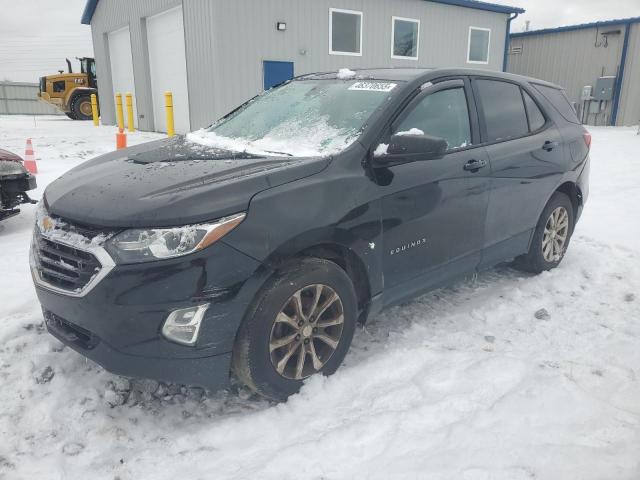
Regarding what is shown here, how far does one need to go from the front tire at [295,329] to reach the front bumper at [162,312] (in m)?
0.09

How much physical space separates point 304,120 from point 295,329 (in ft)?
4.58

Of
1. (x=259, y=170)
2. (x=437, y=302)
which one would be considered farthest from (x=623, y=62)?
(x=259, y=170)

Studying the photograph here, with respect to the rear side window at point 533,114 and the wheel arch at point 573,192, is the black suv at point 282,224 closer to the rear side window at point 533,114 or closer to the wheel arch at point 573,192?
the rear side window at point 533,114

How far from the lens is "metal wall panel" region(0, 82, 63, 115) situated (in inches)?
1310

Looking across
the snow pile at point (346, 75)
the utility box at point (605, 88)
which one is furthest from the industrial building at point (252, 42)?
the snow pile at point (346, 75)

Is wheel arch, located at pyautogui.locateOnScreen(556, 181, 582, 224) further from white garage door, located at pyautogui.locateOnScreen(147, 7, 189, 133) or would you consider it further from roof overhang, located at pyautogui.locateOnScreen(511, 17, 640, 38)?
roof overhang, located at pyautogui.locateOnScreen(511, 17, 640, 38)

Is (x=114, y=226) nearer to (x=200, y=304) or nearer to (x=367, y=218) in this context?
(x=200, y=304)

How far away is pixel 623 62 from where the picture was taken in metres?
19.8

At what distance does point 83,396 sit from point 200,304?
979 millimetres

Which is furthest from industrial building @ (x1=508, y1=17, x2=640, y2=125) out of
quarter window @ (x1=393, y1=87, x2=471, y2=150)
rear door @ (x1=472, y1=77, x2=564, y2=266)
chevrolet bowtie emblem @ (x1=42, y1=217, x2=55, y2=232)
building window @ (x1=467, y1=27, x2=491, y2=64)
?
chevrolet bowtie emblem @ (x1=42, y1=217, x2=55, y2=232)

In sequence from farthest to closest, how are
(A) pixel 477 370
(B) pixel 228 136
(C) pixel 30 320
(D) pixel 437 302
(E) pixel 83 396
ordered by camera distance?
(D) pixel 437 302 → (B) pixel 228 136 → (C) pixel 30 320 → (A) pixel 477 370 → (E) pixel 83 396

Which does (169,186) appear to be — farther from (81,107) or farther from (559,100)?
(81,107)

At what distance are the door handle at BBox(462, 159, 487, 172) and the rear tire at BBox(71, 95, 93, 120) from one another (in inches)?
916

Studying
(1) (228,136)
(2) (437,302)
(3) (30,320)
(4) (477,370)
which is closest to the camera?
(4) (477,370)
